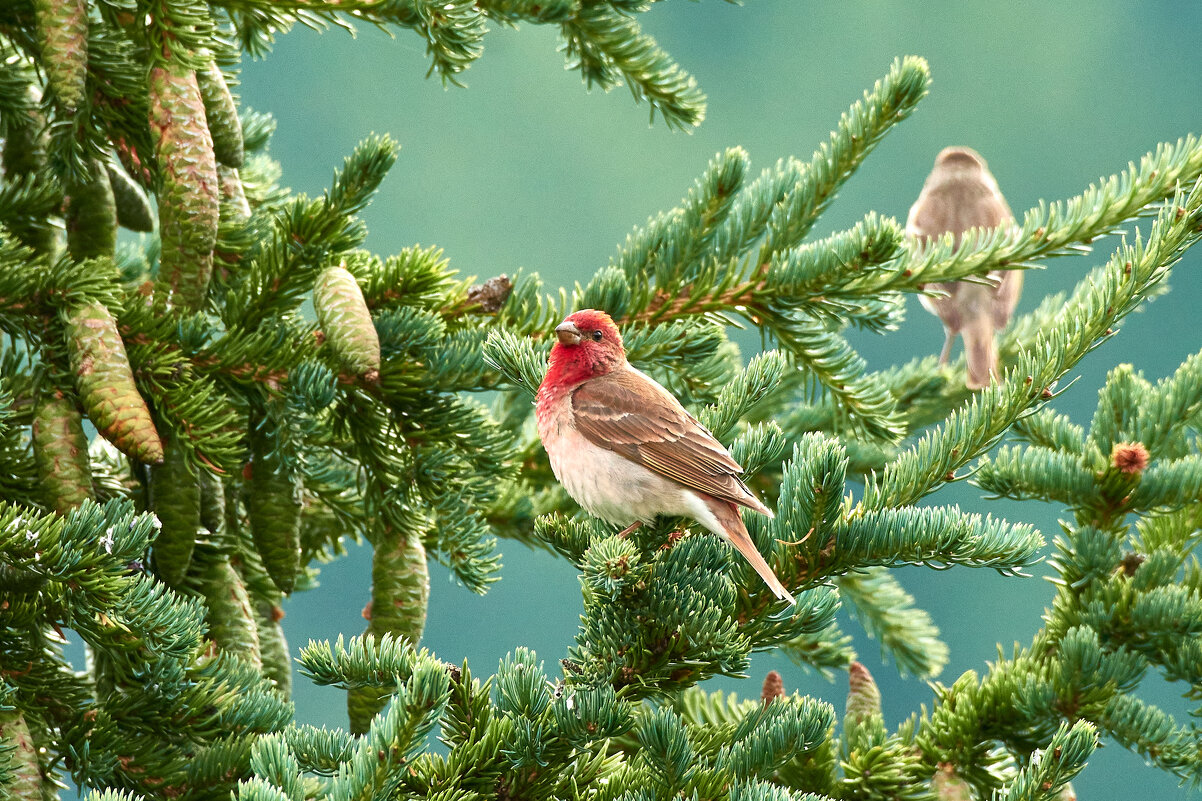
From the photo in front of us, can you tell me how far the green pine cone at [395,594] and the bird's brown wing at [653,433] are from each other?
52cm

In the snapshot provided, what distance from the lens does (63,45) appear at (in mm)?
2051

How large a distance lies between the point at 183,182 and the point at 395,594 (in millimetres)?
836

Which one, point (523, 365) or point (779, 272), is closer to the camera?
point (523, 365)

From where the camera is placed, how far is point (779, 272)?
260 cm

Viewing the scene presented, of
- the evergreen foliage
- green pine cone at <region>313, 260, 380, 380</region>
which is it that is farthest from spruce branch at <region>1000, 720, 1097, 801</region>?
green pine cone at <region>313, 260, 380, 380</region>

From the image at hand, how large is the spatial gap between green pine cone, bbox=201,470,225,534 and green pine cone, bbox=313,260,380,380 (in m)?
0.46

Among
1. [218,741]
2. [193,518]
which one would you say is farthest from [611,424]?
[218,741]

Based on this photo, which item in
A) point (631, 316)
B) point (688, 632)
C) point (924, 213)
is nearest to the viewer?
point (688, 632)

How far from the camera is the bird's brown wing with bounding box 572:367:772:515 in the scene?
2.21 meters

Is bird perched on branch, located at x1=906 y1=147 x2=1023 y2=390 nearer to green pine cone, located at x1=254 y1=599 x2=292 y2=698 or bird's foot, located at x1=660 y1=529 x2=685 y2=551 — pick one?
bird's foot, located at x1=660 y1=529 x2=685 y2=551

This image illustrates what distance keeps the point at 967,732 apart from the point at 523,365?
3.65 feet

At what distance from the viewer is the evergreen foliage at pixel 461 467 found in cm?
167

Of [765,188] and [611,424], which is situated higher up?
→ [765,188]

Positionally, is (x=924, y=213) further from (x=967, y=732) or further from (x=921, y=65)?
(x=967, y=732)
